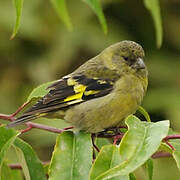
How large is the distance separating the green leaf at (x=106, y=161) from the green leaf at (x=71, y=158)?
0.47 feet

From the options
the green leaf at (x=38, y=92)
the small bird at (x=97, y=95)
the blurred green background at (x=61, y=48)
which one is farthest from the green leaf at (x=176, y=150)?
the blurred green background at (x=61, y=48)

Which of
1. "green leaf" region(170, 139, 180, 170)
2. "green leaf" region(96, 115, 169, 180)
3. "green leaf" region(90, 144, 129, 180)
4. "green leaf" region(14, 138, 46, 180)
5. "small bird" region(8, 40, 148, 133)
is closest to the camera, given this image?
"green leaf" region(96, 115, 169, 180)

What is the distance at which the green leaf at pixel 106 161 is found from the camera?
7.32ft

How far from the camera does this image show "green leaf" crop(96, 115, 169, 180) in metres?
1.96

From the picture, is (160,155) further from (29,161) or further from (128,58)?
(128,58)

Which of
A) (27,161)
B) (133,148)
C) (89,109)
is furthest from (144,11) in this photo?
(133,148)

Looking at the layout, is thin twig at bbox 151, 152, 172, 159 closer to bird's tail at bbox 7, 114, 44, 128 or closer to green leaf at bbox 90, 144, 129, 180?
green leaf at bbox 90, 144, 129, 180

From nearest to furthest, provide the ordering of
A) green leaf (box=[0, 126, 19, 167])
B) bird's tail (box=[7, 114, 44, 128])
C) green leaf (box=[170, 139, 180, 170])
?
green leaf (box=[170, 139, 180, 170]) → green leaf (box=[0, 126, 19, 167]) → bird's tail (box=[7, 114, 44, 128])

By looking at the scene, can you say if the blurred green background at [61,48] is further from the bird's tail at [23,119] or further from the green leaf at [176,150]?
the green leaf at [176,150]

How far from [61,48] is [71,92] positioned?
10.6ft

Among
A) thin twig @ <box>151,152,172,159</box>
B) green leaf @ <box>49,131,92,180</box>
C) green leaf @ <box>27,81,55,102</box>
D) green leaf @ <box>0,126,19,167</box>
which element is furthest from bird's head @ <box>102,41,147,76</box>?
green leaf @ <box>0,126,19,167</box>

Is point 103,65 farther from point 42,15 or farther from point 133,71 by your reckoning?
point 42,15

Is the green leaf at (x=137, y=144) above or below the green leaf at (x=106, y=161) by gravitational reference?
above

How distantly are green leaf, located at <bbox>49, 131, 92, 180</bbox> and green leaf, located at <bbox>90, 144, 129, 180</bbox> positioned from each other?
0.47 feet
